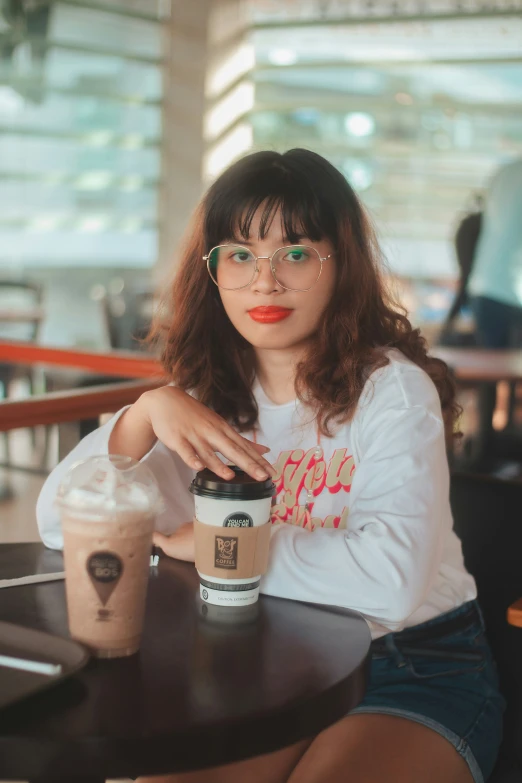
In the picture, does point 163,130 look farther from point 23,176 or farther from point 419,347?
point 419,347

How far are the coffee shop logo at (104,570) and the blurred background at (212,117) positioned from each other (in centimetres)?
702

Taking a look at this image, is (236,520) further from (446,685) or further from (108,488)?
(446,685)

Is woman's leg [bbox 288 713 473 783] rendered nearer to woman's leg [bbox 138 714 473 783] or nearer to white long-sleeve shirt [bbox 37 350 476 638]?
woman's leg [bbox 138 714 473 783]

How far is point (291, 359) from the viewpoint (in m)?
1.53

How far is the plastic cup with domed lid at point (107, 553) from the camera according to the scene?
90 centimetres

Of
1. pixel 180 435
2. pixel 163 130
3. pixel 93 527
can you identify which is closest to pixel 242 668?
pixel 93 527

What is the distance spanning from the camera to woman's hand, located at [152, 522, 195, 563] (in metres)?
1.25

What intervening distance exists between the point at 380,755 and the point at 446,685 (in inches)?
7.5

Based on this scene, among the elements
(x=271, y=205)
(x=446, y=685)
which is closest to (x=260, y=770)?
(x=446, y=685)

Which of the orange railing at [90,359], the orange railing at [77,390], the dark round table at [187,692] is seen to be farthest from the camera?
the orange railing at [90,359]

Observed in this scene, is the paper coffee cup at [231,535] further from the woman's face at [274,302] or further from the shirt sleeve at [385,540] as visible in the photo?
the woman's face at [274,302]

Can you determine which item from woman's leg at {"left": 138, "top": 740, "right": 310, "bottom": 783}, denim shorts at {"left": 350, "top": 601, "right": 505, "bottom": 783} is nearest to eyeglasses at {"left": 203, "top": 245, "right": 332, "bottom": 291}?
denim shorts at {"left": 350, "top": 601, "right": 505, "bottom": 783}

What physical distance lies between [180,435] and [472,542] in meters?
0.62

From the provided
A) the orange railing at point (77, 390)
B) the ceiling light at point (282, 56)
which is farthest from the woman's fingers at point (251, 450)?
the ceiling light at point (282, 56)
